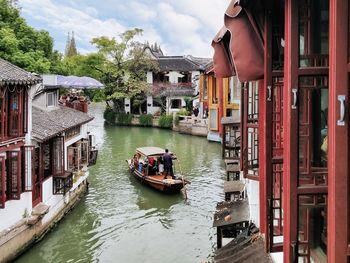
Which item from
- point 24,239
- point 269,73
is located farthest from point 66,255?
point 269,73

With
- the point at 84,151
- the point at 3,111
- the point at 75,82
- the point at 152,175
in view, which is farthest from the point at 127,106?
the point at 3,111

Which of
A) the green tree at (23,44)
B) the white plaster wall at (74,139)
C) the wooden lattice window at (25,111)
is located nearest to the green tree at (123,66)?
the green tree at (23,44)

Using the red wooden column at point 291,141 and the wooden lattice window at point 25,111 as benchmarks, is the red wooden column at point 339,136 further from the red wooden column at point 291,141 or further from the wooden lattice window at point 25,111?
the wooden lattice window at point 25,111

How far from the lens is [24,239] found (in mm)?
12266

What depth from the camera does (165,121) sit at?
46781 mm

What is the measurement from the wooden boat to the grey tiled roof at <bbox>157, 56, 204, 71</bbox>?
31.3m

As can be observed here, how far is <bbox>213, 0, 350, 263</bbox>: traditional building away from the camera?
119 inches

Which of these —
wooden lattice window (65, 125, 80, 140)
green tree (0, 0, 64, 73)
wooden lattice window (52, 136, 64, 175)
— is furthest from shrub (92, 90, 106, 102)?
wooden lattice window (52, 136, 64, 175)

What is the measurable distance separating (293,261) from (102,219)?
13.4 m

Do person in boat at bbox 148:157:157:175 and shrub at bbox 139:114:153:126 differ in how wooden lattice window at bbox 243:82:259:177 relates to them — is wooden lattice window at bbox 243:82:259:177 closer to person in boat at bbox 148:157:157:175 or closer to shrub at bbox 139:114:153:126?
person in boat at bbox 148:157:157:175

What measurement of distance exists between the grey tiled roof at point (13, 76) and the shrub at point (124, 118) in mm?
37523

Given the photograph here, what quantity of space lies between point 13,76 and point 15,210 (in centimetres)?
327

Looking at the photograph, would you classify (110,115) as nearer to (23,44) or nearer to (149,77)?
(149,77)

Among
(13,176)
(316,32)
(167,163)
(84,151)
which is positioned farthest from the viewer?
(84,151)
